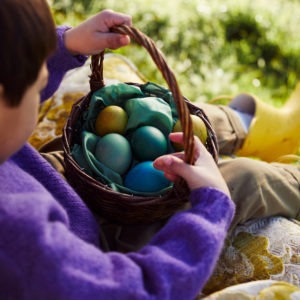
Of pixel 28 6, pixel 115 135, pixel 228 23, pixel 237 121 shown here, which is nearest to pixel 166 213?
pixel 115 135

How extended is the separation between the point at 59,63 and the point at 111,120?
178 millimetres

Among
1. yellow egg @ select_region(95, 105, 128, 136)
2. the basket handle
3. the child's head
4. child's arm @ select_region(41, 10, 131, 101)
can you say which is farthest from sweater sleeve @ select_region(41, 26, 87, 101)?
the child's head

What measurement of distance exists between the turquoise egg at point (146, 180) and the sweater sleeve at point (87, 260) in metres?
0.22

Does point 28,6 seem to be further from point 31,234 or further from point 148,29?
point 148,29

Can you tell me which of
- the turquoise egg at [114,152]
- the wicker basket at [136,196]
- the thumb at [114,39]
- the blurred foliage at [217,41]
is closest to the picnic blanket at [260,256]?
the wicker basket at [136,196]

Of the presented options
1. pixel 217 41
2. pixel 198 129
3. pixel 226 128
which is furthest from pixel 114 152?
pixel 217 41

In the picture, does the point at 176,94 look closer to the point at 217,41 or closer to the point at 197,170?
the point at 197,170

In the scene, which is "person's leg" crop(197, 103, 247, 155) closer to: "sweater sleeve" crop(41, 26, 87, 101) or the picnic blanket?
the picnic blanket

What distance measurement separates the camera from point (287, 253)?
1169 mm

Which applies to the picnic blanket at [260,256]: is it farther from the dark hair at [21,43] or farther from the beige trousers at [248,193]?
the dark hair at [21,43]

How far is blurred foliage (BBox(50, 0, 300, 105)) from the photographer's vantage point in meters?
2.27

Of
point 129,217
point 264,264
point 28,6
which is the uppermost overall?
point 28,6

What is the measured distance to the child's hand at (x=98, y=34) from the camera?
105cm

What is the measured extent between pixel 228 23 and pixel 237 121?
110cm
